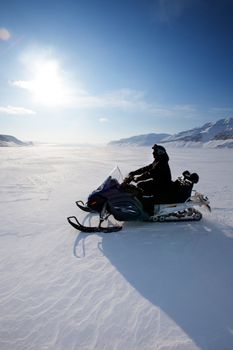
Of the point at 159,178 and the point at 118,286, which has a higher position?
the point at 159,178

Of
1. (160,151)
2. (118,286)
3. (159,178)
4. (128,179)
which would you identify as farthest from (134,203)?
(118,286)

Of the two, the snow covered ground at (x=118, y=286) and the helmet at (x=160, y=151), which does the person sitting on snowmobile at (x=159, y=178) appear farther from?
the snow covered ground at (x=118, y=286)

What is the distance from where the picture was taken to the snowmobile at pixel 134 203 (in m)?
5.16

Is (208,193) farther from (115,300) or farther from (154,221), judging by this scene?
(115,300)

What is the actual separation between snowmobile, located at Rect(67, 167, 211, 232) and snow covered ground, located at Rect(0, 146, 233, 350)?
0.21 m

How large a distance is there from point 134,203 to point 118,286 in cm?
208

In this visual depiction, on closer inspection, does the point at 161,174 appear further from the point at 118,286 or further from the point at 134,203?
the point at 118,286

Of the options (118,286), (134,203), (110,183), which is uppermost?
(110,183)

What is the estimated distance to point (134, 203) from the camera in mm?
5172

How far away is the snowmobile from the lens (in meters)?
5.16

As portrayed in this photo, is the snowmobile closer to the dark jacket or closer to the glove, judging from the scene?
the glove

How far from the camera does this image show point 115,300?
3057 millimetres

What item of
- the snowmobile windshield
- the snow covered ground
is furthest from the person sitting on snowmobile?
the snow covered ground

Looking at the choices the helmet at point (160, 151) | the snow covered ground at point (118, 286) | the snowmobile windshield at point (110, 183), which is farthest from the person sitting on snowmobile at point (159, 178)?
the snow covered ground at point (118, 286)
